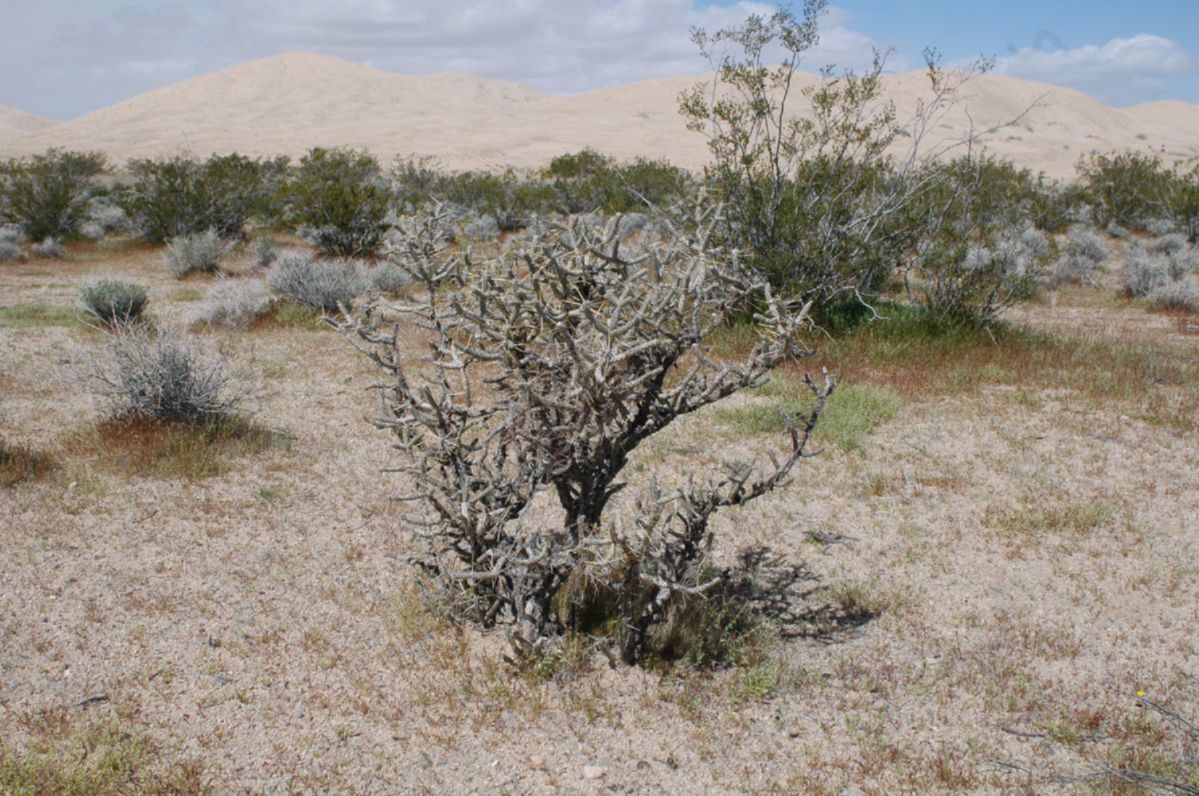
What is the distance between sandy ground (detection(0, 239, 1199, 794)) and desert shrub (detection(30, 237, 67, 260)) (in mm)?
10773

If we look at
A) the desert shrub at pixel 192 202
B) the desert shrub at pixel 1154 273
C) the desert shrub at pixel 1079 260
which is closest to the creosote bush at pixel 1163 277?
the desert shrub at pixel 1154 273

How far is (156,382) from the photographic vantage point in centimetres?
598

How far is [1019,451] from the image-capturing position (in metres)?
6.30

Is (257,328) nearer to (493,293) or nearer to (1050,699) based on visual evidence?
(493,293)

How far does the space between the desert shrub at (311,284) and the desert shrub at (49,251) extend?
21.7 ft

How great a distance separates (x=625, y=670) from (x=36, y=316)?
9397 mm

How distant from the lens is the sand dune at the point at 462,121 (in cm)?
5469

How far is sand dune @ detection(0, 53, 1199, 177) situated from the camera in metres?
54.7

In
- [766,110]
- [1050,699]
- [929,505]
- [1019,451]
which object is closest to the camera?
[1050,699]

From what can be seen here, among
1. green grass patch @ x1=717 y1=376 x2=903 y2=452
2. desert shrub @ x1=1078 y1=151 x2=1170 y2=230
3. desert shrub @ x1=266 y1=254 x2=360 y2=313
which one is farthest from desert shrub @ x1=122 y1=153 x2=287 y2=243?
desert shrub @ x1=1078 y1=151 x2=1170 y2=230

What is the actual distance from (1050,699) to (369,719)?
2721 millimetres

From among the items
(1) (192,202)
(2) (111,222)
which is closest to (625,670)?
(1) (192,202)

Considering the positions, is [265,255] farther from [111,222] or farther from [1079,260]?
[1079,260]

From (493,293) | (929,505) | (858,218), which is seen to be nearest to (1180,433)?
(929,505)
